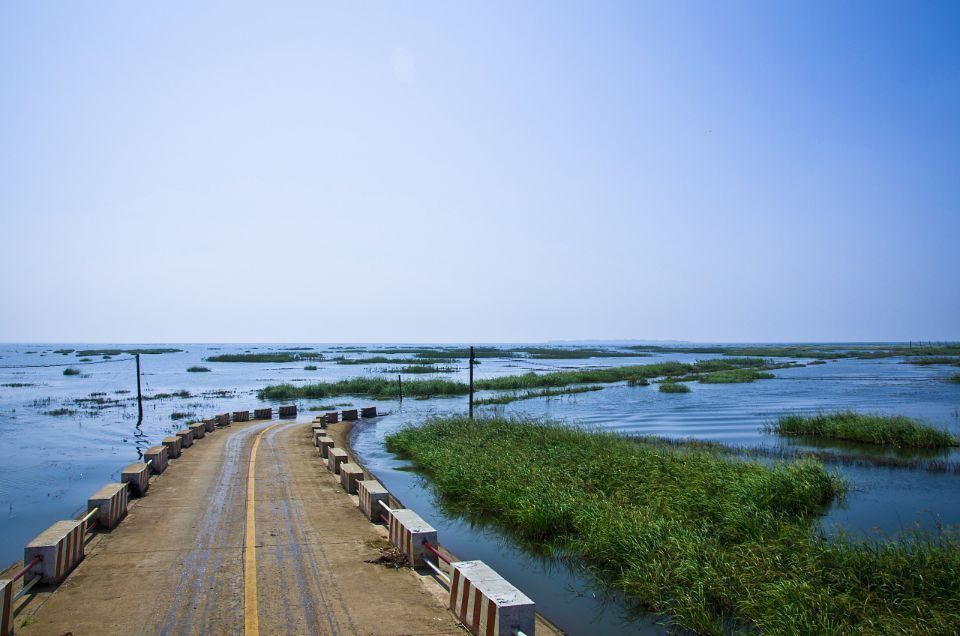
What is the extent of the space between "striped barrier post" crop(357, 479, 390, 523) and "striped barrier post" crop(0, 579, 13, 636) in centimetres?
675

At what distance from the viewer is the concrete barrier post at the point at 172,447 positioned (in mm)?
21266

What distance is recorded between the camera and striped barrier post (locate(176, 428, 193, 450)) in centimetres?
2342

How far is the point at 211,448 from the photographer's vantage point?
947 inches

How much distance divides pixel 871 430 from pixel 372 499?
2655 cm

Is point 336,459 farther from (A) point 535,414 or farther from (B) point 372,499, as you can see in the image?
(A) point 535,414

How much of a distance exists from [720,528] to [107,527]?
12836 millimetres

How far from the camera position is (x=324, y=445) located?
22125 mm

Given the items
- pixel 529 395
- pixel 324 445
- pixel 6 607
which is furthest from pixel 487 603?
pixel 529 395

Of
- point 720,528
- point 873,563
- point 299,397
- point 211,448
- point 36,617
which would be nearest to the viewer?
point 36,617

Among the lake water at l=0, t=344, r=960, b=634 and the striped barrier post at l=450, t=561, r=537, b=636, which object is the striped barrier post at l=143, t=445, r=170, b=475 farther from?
the striped barrier post at l=450, t=561, r=537, b=636

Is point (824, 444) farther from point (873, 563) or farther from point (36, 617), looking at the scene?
point (36, 617)

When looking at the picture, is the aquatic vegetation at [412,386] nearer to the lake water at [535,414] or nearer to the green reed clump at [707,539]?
the lake water at [535,414]

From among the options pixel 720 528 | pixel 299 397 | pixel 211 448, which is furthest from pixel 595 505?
pixel 299 397

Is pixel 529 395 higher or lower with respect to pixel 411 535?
lower
